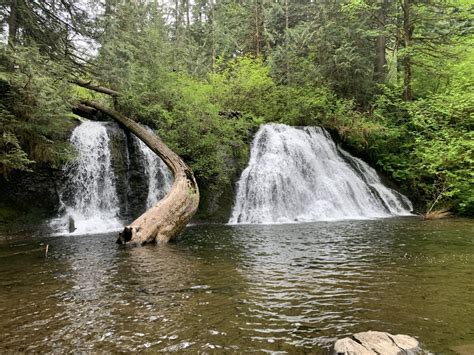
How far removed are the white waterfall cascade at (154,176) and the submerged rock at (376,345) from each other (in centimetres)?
1182

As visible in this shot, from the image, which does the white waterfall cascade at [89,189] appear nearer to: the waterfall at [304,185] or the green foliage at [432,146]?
the waterfall at [304,185]

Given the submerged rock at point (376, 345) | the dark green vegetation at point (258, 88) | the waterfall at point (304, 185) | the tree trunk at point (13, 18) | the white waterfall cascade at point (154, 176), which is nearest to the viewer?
the submerged rock at point (376, 345)

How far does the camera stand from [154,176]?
14484mm

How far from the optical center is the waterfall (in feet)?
49.7

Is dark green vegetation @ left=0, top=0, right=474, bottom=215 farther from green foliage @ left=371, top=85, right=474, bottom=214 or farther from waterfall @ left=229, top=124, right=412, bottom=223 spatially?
waterfall @ left=229, top=124, right=412, bottom=223

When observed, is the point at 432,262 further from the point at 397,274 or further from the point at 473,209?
the point at 473,209

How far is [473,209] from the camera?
15141 millimetres

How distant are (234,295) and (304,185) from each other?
11.7 metres

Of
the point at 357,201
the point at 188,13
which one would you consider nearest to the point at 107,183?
the point at 357,201

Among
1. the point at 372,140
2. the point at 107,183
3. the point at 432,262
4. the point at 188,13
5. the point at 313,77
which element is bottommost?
the point at 432,262

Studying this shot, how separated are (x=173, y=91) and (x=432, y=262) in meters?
11.6

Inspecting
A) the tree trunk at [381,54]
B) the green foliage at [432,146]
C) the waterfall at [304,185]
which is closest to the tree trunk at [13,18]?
the waterfall at [304,185]

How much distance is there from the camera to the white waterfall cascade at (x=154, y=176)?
14211mm

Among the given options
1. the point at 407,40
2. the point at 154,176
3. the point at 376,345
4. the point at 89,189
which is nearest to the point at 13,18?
the point at 89,189
